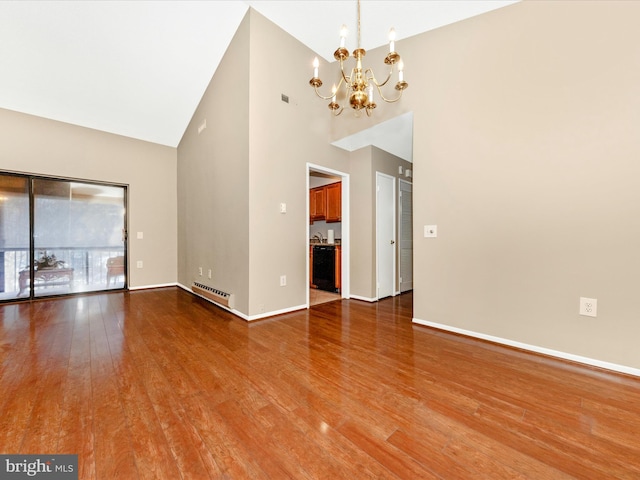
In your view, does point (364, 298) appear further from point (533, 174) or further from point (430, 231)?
point (533, 174)

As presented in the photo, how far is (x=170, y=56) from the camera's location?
370 cm

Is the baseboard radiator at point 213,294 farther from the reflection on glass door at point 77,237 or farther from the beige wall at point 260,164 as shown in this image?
the reflection on glass door at point 77,237

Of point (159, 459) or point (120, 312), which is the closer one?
point (159, 459)

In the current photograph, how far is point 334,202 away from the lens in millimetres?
4926

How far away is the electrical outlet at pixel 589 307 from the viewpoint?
6.88 feet

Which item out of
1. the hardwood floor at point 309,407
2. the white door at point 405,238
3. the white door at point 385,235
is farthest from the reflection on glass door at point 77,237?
the white door at point 405,238

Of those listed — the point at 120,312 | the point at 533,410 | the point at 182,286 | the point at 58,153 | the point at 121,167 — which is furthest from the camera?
the point at 182,286

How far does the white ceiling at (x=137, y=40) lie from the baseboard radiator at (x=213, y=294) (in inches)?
128

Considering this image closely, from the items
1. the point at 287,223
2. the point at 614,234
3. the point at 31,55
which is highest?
the point at 31,55

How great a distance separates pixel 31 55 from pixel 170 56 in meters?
1.64

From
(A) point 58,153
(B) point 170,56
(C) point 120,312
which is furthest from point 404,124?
(A) point 58,153

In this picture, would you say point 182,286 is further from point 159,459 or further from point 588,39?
point 588,39

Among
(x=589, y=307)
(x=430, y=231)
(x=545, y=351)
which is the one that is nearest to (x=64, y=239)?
(x=430, y=231)

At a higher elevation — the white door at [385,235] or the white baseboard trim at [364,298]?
the white door at [385,235]
